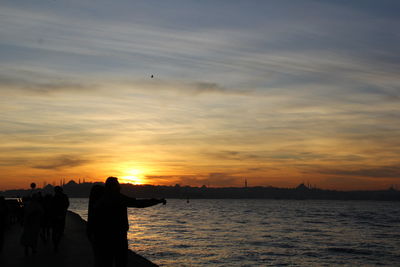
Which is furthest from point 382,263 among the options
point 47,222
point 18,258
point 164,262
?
point 18,258

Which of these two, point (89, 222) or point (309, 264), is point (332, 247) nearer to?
point (309, 264)

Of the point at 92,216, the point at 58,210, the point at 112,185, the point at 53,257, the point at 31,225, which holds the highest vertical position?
the point at 112,185

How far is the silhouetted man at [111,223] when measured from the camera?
8.73m

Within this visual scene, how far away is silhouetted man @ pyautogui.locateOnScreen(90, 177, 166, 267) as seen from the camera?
28.7ft

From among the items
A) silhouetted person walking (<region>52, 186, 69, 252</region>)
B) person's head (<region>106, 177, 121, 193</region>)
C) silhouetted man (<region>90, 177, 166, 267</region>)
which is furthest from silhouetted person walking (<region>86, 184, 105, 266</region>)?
silhouetted person walking (<region>52, 186, 69, 252</region>)

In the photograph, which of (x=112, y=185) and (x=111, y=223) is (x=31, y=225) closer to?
(x=111, y=223)

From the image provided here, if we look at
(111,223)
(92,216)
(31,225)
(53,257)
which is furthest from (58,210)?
(111,223)

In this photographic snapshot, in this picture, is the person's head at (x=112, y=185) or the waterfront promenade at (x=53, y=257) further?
the waterfront promenade at (x=53, y=257)

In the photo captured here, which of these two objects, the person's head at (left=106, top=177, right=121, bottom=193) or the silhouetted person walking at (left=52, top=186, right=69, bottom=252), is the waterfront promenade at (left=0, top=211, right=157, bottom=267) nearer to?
the silhouetted person walking at (left=52, top=186, right=69, bottom=252)

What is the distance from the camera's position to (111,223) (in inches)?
344

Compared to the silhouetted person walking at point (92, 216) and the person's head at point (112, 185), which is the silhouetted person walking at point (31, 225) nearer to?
the silhouetted person walking at point (92, 216)

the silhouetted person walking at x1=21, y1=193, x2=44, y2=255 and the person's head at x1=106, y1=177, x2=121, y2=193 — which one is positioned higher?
the person's head at x1=106, y1=177, x2=121, y2=193

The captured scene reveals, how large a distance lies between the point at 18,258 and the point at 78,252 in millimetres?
2190

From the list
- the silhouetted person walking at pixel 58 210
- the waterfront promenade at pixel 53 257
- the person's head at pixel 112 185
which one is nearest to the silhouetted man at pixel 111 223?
the person's head at pixel 112 185
